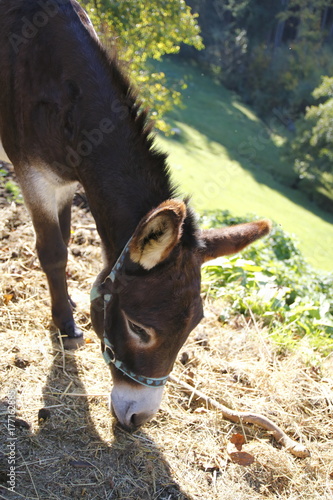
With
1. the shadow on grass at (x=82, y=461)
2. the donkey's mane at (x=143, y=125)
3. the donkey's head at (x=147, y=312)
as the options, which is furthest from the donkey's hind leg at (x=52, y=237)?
the donkey's head at (x=147, y=312)

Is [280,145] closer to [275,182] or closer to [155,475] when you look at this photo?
[275,182]

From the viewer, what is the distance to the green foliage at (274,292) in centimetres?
484

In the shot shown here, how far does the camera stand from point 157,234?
2.12 metres

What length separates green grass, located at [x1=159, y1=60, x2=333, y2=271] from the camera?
443 inches

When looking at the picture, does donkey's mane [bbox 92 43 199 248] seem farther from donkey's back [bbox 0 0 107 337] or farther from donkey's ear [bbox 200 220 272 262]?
donkey's ear [bbox 200 220 272 262]

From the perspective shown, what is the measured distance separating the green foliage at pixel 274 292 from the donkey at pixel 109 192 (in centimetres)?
204

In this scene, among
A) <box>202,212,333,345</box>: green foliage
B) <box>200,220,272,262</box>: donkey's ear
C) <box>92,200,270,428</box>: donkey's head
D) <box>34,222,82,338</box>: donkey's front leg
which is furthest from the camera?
<box>202,212,333,345</box>: green foliage

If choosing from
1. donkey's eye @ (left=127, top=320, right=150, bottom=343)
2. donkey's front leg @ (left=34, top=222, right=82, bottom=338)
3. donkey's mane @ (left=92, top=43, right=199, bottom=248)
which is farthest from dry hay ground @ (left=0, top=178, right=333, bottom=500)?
donkey's mane @ (left=92, top=43, right=199, bottom=248)

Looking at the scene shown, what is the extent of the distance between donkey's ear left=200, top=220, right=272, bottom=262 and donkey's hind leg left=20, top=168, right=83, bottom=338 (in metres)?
1.25

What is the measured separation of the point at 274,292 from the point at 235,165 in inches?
438

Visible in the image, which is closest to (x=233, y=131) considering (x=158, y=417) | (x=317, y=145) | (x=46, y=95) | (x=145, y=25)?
(x=317, y=145)

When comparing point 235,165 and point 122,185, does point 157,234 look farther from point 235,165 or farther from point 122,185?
point 235,165

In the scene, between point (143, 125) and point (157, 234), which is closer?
point (157, 234)

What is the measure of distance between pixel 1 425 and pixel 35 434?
0.22 meters
